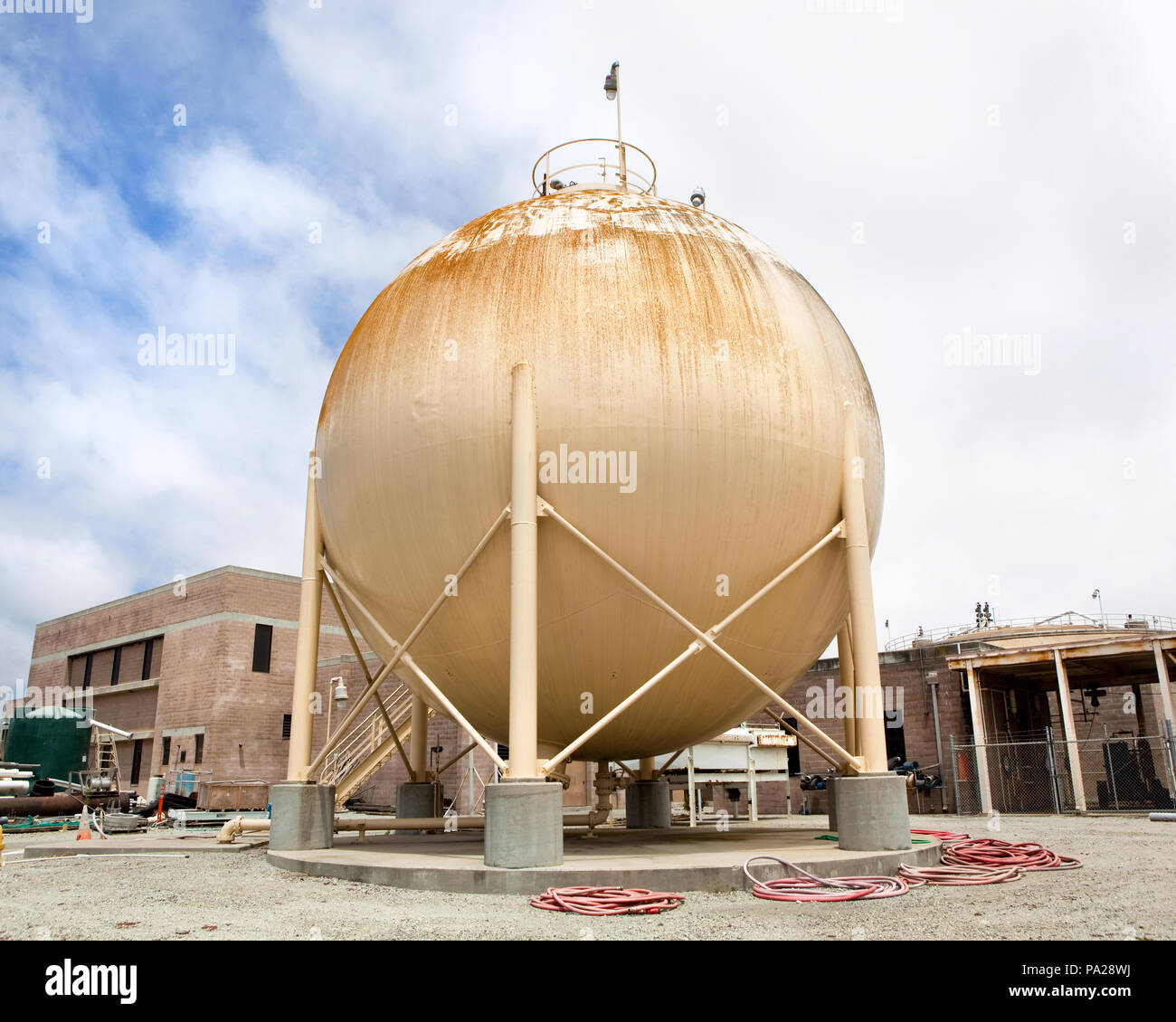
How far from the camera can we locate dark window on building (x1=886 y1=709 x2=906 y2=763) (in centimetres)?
3128

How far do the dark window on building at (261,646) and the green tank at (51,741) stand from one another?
7242 millimetres

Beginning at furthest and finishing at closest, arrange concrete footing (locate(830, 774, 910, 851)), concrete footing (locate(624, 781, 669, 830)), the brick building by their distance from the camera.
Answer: the brick building → concrete footing (locate(624, 781, 669, 830)) → concrete footing (locate(830, 774, 910, 851))

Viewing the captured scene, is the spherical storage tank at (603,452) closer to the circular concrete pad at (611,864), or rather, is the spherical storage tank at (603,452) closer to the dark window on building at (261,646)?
the circular concrete pad at (611,864)

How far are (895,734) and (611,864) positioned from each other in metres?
25.8

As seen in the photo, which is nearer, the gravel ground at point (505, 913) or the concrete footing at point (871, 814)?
the gravel ground at point (505, 913)

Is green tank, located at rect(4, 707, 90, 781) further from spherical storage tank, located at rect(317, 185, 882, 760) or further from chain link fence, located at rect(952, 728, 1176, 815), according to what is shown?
chain link fence, located at rect(952, 728, 1176, 815)

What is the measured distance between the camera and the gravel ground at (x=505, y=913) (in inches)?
250

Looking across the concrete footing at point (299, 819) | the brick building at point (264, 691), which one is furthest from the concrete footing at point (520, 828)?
the brick building at point (264, 691)

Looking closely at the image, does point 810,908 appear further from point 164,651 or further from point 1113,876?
point 164,651

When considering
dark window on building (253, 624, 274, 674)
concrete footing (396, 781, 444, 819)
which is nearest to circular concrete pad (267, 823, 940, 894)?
concrete footing (396, 781, 444, 819)

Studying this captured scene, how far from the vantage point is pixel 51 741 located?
38594mm

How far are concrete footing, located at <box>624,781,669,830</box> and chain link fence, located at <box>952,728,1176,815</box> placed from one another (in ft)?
39.3
